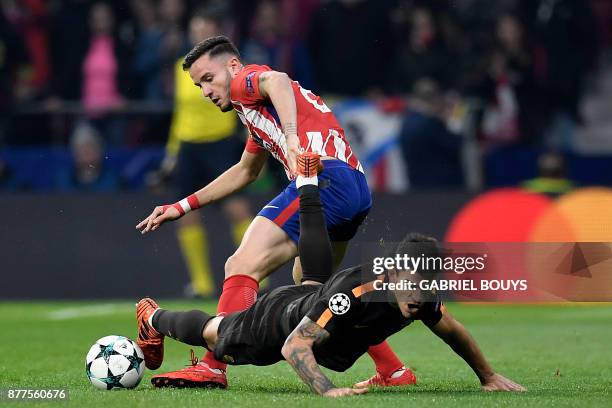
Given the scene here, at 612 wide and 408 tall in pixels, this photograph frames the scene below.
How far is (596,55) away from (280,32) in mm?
3655

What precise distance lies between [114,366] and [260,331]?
78cm

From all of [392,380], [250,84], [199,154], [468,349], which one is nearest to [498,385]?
[468,349]

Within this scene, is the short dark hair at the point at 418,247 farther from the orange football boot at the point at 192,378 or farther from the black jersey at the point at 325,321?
the orange football boot at the point at 192,378

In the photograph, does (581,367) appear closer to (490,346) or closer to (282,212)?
(490,346)

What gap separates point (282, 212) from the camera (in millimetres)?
7145

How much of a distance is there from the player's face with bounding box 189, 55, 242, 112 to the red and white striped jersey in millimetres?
79

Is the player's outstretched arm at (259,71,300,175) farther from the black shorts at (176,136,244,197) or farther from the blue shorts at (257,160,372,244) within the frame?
the black shorts at (176,136,244,197)

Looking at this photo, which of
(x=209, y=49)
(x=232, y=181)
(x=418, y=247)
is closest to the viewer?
(x=418, y=247)

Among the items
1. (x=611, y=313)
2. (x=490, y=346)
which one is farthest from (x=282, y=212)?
(x=611, y=313)

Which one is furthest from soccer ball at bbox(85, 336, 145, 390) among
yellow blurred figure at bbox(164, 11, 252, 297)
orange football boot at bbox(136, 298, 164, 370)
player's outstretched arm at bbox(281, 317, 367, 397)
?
yellow blurred figure at bbox(164, 11, 252, 297)

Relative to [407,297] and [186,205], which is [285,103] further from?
[407,297]

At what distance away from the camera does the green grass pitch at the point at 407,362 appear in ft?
20.5

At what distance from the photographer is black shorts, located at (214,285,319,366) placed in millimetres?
6570

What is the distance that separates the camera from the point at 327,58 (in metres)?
15.4
